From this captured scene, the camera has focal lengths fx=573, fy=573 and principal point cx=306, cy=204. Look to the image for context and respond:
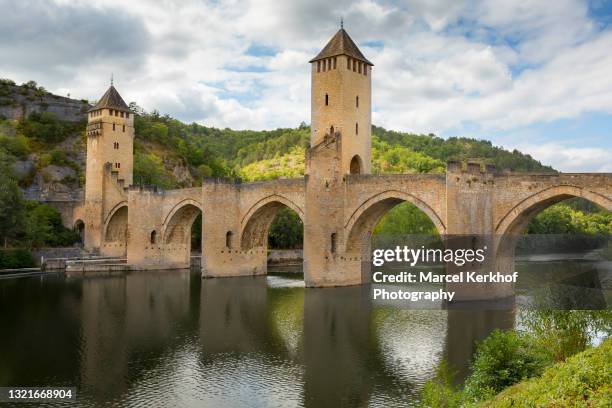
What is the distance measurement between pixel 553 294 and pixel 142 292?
19819mm

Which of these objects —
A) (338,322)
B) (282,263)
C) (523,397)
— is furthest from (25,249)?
(523,397)

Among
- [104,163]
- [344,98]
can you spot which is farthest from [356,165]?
[104,163]

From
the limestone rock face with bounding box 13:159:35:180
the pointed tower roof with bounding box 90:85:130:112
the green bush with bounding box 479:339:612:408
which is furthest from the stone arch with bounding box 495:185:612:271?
the limestone rock face with bounding box 13:159:35:180

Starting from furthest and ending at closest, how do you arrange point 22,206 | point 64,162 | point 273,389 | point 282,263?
1. point 64,162
2. point 282,263
3. point 22,206
4. point 273,389

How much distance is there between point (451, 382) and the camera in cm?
1307

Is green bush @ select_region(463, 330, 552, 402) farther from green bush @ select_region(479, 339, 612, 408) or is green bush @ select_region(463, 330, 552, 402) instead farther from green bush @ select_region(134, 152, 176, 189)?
green bush @ select_region(134, 152, 176, 189)

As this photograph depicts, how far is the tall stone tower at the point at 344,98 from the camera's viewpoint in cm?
2964

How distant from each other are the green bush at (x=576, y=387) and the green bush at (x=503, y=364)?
2297 millimetres

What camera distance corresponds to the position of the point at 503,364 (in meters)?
10.9

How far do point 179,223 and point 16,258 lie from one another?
10.6 metres

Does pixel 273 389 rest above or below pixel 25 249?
below

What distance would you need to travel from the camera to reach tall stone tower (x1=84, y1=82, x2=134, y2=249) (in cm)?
4459

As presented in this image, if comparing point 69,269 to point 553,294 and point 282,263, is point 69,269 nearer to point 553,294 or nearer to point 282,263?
point 282,263

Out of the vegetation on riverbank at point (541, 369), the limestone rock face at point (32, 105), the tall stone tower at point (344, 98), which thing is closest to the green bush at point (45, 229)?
the tall stone tower at point (344, 98)
